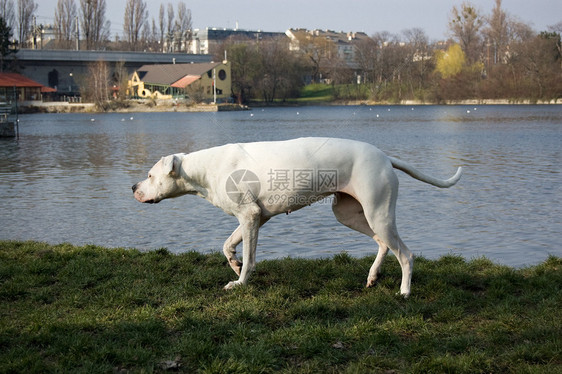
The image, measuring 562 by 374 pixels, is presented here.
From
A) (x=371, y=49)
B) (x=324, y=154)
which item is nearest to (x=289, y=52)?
(x=371, y=49)

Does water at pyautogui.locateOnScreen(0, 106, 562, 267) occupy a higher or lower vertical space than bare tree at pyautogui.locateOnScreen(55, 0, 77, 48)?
lower

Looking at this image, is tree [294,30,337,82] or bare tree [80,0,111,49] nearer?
bare tree [80,0,111,49]

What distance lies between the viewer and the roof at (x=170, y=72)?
118 metres

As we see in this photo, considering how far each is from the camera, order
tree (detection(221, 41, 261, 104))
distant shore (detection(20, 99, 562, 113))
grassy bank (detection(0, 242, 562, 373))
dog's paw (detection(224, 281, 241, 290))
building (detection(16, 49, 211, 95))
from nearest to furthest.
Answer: grassy bank (detection(0, 242, 562, 373))
dog's paw (detection(224, 281, 241, 290))
distant shore (detection(20, 99, 562, 113))
building (detection(16, 49, 211, 95))
tree (detection(221, 41, 261, 104))

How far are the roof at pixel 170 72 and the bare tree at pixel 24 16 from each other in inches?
901

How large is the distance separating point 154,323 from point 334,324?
167cm

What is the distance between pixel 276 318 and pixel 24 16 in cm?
12916

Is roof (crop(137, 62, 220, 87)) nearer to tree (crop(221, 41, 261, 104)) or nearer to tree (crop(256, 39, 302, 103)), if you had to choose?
tree (crop(221, 41, 261, 104))

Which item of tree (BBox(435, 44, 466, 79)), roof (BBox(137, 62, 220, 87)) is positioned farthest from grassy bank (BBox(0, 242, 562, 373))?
tree (BBox(435, 44, 466, 79))

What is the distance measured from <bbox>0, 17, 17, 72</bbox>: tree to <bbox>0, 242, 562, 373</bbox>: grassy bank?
357 ft

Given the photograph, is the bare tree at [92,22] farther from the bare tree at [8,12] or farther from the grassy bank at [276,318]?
the grassy bank at [276,318]

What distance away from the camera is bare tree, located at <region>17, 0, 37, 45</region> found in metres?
120

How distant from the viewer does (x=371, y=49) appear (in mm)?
148250

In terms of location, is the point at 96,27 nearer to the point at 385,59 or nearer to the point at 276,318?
the point at 385,59
